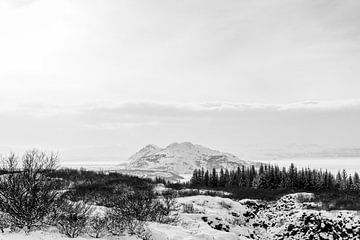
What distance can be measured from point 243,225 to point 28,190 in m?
26.2

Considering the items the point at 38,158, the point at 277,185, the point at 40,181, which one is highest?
the point at 38,158

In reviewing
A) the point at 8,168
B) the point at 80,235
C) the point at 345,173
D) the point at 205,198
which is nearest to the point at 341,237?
the point at 205,198

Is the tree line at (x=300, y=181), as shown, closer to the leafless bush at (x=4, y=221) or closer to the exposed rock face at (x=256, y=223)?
the exposed rock face at (x=256, y=223)

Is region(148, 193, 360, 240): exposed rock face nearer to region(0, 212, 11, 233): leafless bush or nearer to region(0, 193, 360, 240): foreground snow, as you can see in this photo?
region(0, 193, 360, 240): foreground snow

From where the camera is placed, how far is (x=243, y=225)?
130ft

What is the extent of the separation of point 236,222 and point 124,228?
1979 centimetres

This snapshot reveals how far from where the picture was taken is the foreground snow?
22873 mm

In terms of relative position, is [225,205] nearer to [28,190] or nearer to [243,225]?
[243,225]

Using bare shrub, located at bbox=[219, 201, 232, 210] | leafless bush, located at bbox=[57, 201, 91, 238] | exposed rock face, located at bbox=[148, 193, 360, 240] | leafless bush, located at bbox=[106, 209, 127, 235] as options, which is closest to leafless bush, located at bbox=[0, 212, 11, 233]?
leafless bush, located at bbox=[57, 201, 91, 238]

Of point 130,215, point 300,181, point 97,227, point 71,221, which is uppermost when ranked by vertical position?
point 71,221

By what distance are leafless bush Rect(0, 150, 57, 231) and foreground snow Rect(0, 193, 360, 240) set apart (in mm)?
1726

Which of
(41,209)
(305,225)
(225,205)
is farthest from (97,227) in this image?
(225,205)

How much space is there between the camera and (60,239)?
1845 cm

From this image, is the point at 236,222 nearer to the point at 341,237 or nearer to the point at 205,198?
the point at 205,198
